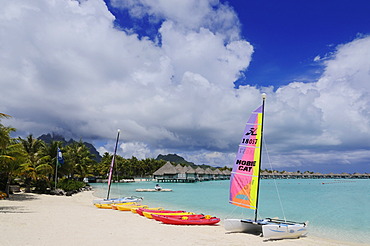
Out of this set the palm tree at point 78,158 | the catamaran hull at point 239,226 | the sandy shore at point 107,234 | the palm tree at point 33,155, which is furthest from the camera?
the palm tree at point 78,158

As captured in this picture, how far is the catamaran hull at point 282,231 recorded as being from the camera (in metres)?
12.2

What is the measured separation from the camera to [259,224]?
12.8m

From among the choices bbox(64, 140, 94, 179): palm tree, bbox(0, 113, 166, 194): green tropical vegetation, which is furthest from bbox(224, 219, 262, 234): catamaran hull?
bbox(64, 140, 94, 179): palm tree

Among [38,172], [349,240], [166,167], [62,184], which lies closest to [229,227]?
[349,240]

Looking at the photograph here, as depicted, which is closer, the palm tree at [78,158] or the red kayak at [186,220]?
the red kayak at [186,220]

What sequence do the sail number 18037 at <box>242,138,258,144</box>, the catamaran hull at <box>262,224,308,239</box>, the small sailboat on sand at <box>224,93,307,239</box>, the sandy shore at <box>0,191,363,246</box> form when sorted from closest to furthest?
the sandy shore at <box>0,191,363,246</box>, the catamaran hull at <box>262,224,308,239</box>, the small sailboat on sand at <box>224,93,307,239</box>, the sail number 18037 at <box>242,138,258,144</box>

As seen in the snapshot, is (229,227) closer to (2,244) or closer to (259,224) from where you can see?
(259,224)

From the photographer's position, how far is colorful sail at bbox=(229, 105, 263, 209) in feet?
42.1

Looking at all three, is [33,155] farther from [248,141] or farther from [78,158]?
[248,141]

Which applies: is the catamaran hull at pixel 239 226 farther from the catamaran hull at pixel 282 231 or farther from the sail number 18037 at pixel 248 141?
the sail number 18037 at pixel 248 141

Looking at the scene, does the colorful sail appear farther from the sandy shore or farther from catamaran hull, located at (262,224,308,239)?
the sandy shore

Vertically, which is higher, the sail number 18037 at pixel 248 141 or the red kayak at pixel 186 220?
the sail number 18037 at pixel 248 141

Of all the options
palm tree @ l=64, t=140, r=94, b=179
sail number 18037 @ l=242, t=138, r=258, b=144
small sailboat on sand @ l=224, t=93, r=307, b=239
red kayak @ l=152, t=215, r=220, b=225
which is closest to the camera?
small sailboat on sand @ l=224, t=93, r=307, b=239

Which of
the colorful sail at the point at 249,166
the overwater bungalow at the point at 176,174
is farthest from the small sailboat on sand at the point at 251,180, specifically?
the overwater bungalow at the point at 176,174
